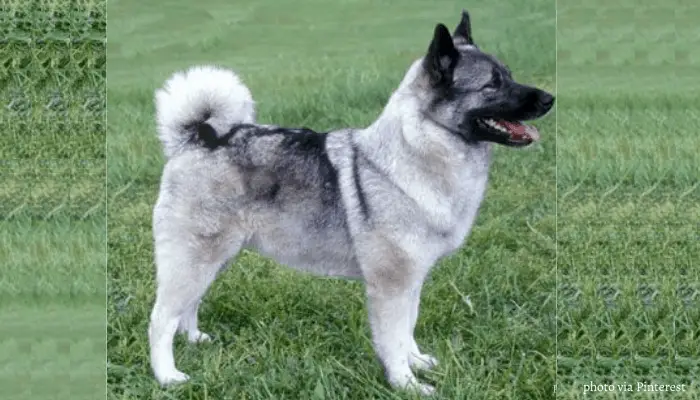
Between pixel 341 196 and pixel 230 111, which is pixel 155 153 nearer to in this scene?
pixel 230 111

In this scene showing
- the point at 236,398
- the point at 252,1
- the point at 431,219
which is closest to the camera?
the point at 431,219

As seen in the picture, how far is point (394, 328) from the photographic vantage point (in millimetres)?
3539

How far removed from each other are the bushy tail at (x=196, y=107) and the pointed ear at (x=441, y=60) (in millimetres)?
855

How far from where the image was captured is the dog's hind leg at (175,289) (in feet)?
11.8

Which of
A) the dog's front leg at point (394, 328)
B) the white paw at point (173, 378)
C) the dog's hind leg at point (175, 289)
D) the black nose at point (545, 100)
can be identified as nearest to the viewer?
the black nose at point (545, 100)

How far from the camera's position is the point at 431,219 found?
3.49 meters

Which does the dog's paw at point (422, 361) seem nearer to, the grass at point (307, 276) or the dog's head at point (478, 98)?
the grass at point (307, 276)

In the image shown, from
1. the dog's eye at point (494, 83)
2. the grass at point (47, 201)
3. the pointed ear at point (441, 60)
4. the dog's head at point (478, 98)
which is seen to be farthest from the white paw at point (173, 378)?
the dog's eye at point (494, 83)

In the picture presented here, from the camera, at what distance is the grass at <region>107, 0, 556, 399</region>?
12.6ft

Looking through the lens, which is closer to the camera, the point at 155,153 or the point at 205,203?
the point at 205,203

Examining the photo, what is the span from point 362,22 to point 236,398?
186 centimetres

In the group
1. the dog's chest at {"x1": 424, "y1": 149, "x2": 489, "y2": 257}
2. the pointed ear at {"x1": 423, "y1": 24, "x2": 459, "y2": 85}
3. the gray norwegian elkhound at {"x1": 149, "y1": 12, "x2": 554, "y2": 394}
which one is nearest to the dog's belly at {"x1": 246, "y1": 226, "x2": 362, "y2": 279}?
the gray norwegian elkhound at {"x1": 149, "y1": 12, "x2": 554, "y2": 394}

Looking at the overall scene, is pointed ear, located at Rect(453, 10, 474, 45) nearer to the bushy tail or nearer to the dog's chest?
the dog's chest

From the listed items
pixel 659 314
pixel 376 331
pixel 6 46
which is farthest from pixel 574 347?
pixel 6 46
